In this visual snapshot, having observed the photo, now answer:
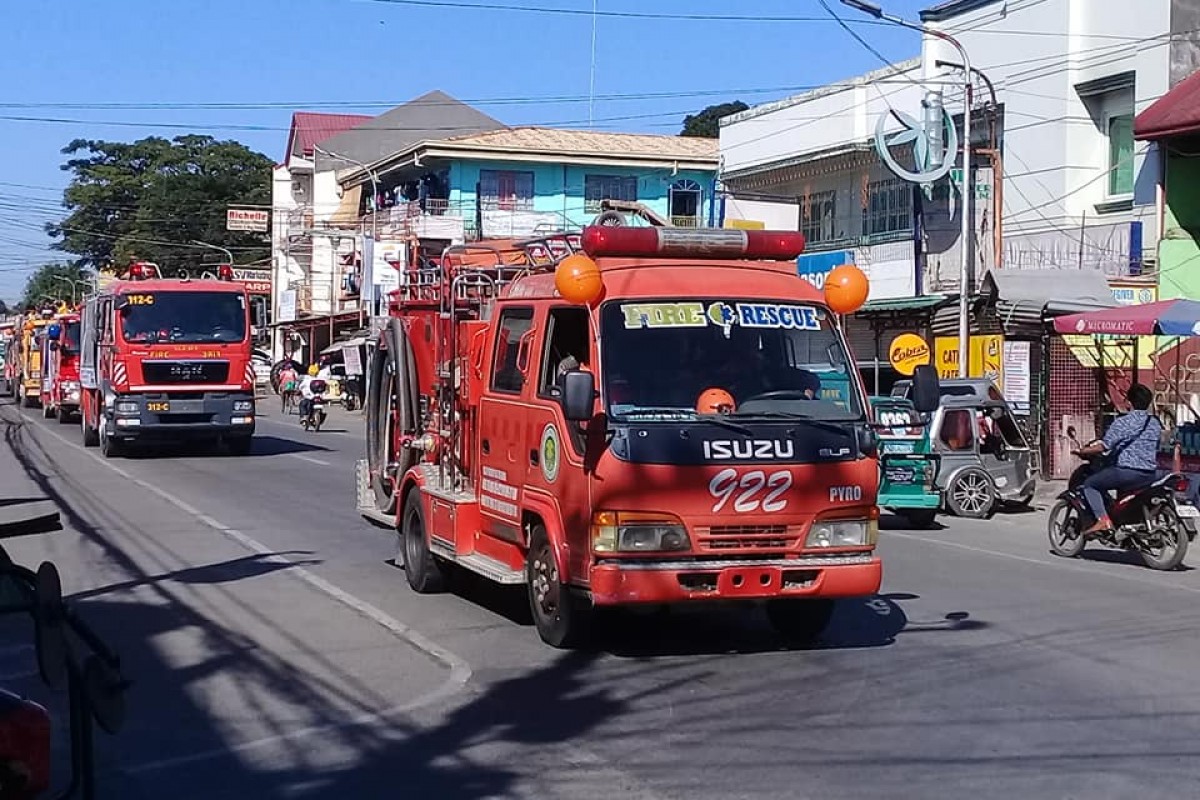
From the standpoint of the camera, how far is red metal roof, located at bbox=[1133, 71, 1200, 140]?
903 inches

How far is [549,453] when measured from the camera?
9.59m

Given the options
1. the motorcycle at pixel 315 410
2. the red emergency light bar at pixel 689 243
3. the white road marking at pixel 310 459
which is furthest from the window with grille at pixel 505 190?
the red emergency light bar at pixel 689 243

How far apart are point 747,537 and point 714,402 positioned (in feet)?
2.76

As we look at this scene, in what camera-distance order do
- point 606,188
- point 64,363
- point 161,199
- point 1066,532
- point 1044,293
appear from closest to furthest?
1. point 1066,532
2. point 1044,293
3. point 64,363
4. point 606,188
5. point 161,199

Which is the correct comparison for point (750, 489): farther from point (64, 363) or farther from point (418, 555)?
point (64, 363)

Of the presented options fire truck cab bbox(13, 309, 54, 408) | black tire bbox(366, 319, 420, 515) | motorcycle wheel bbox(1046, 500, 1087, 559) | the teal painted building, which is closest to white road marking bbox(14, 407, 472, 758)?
black tire bbox(366, 319, 420, 515)

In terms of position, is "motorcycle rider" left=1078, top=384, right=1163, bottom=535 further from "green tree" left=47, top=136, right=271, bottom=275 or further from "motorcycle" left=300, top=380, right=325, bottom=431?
"green tree" left=47, top=136, right=271, bottom=275

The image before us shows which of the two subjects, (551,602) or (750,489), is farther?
(551,602)

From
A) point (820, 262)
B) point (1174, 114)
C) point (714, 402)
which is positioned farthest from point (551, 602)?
point (820, 262)

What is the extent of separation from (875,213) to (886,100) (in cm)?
237

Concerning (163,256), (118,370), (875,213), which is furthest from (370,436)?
(163,256)

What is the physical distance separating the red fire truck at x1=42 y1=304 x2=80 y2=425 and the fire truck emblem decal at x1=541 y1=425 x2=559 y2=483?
1194 inches

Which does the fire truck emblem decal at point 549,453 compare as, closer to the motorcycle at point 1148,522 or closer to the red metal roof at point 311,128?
the motorcycle at point 1148,522

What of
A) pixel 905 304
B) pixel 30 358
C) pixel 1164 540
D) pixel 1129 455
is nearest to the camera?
pixel 1164 540
